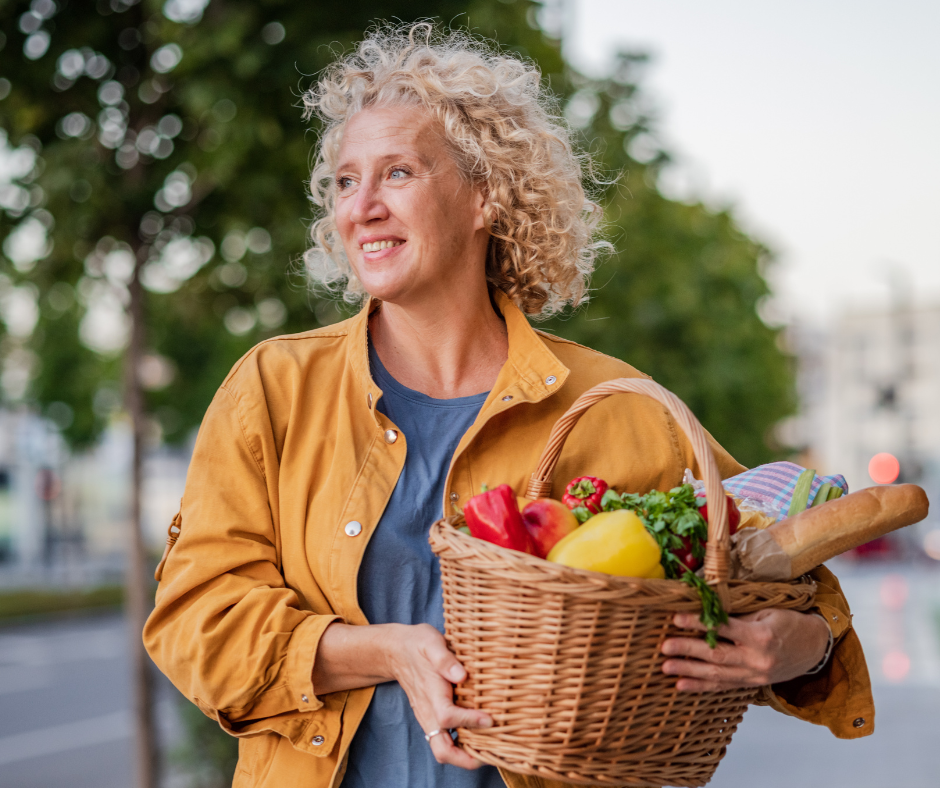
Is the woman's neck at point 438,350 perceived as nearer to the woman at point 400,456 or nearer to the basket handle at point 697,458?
the woman at point 400,456

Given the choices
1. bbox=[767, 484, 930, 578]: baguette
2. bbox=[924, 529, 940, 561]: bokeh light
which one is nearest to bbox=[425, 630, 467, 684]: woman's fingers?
bbox=[767, 484, 930, 578]: baguette

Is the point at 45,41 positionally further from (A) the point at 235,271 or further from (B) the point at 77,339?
(B) the point at 77,339

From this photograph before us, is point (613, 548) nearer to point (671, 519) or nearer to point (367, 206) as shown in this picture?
point (671, 519)

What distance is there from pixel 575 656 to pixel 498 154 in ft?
3.84

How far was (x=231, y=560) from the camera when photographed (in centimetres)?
180

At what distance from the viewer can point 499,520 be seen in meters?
1.55

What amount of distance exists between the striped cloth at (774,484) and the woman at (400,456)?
0.56ft

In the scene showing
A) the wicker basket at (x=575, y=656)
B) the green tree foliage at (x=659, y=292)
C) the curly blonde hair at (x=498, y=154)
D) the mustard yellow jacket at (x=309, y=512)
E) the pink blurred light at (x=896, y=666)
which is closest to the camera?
the wicker basket at (x=575, y=656)

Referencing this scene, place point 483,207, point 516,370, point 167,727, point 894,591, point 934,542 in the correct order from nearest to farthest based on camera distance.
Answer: point 516,370
point 483,207
point 167,727
point 894,591
point 934,542

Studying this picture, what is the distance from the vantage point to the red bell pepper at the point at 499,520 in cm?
155

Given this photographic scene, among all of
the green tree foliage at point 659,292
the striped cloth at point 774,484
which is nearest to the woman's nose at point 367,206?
the striped cloth at point 774,484

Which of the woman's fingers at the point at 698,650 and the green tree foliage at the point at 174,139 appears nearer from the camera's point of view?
the woman's fingers at the point at 698,650

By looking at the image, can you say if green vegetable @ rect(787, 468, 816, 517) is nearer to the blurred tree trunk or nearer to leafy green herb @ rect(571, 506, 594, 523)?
leafy green herb @ rect(571, 506, 594, 523)

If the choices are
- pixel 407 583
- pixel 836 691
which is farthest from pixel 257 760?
pixel 836 691
